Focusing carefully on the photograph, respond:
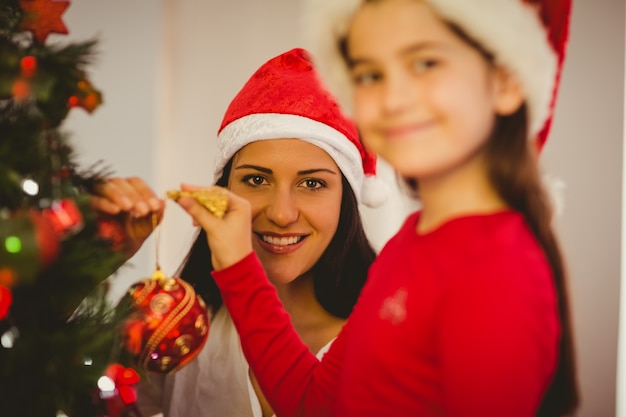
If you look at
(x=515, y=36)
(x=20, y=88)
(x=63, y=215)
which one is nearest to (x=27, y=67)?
(x=20, y=88)

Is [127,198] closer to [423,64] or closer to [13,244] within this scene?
[13,244]

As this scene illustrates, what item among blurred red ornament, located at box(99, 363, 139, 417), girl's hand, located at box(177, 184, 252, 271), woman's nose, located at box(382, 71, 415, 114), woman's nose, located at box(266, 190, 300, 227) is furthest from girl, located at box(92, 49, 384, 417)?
woman's nose, located at box(382, 71, 415, 114)

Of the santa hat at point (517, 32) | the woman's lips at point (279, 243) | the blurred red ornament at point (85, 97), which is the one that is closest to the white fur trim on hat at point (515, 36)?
the santa hat at point (517, 32)

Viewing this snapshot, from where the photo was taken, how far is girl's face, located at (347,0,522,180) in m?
0.59

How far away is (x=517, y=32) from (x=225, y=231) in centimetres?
47

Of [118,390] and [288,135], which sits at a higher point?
[288,135]

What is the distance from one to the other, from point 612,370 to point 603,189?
0.33m

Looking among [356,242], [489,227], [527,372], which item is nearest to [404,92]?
[489,227]

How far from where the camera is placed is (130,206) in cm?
83

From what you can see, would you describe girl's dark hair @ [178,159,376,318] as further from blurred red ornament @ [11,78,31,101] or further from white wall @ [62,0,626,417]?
blurred red ornament @ [11,78,31,101]

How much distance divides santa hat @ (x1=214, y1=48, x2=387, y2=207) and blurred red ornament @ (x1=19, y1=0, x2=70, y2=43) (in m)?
0.41

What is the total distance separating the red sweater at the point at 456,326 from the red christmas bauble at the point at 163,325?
0.79 feet

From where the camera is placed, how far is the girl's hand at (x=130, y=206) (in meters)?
0.80

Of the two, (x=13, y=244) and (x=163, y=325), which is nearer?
(x=13, y=244)
